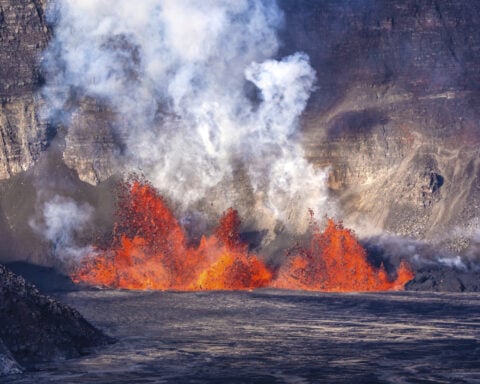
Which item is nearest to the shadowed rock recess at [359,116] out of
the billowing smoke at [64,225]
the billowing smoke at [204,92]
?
the billowing smoke at [64,225]

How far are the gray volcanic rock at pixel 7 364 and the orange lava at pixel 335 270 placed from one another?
38.6 metres

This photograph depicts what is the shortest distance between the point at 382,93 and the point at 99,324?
4710 cm

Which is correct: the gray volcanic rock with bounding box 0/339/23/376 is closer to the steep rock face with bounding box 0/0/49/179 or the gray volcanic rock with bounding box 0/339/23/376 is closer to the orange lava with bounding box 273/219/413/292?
the orange lava with bounding box 273/219/413/292

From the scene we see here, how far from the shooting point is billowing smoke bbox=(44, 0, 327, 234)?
88688 millimetres

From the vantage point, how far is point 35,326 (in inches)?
1626

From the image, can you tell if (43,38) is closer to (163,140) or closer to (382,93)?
(163,140)

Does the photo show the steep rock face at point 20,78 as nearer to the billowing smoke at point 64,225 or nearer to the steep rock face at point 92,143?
the steep rock face at point 92,143

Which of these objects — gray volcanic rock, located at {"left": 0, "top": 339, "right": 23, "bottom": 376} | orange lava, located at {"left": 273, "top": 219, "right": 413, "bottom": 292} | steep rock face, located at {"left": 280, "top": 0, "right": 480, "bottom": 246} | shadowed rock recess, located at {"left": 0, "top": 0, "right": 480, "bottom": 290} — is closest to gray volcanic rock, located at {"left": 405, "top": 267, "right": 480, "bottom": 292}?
orange lava, located at {"left": 273, "top": 219, "right": 413, "bottom": 292}

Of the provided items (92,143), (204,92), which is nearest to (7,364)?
(204,92)

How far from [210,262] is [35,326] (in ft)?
132

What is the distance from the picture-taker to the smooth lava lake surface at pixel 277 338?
3812cm

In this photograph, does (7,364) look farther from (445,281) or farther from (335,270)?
(335,270)

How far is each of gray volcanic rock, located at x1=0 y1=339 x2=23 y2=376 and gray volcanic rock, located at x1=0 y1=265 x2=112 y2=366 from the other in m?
1.41

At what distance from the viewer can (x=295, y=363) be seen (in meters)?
40.7
